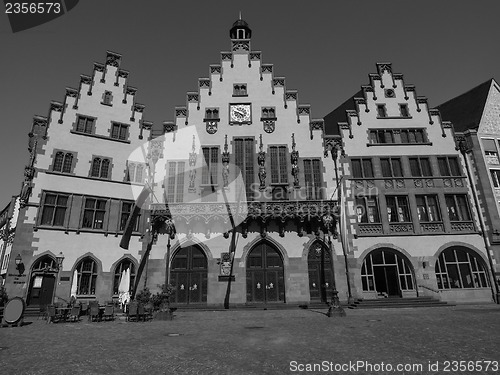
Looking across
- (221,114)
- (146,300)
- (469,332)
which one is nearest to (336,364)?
(469,332)

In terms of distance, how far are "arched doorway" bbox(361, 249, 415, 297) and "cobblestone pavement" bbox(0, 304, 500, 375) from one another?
1023 cm

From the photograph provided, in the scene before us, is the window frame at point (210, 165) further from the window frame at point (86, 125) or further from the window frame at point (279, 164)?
the window frame at point (86, 125)

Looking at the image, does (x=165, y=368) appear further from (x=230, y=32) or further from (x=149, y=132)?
(x=230, y=32)

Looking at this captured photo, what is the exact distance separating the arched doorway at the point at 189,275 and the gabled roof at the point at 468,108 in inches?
1054

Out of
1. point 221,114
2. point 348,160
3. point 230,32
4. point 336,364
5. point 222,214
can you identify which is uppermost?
point 230,32

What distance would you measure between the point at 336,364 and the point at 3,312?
1722 cm

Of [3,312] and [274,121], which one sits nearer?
[3,312]

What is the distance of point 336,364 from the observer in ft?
27.6

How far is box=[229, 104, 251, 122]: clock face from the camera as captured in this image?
1176 inches

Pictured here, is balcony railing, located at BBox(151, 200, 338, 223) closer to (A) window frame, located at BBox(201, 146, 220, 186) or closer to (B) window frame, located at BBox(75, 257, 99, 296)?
(A) window frame, located at BBox(201, 146, 220, 186)

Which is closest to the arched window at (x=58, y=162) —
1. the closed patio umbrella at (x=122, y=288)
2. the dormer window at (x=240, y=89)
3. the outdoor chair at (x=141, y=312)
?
the closed patio umbrella at (x=122, y=288)

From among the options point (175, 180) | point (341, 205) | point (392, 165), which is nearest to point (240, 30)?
point (175, 180)

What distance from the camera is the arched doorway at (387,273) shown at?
25766 millimetres

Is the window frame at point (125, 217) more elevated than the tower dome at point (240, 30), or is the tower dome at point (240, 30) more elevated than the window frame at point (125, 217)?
A: the tower dome at point (240, 30)
